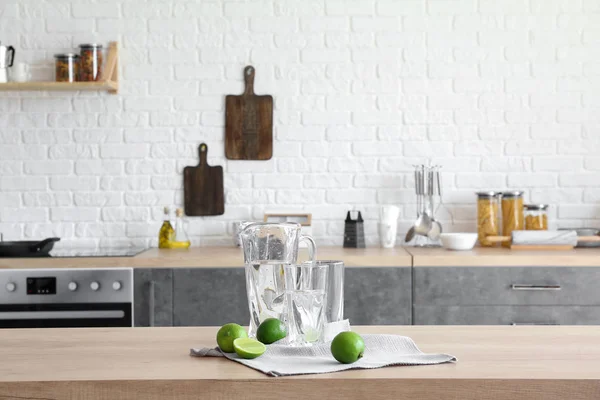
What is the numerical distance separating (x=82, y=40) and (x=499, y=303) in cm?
266

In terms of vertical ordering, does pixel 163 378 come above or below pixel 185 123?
below

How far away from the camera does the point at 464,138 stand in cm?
460

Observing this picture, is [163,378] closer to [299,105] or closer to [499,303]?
[499,303]

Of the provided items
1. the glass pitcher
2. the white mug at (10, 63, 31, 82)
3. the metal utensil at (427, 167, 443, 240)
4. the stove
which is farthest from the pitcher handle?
the white mug at (10, 63, 31, 82)

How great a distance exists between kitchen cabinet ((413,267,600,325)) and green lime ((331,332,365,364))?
2.17m

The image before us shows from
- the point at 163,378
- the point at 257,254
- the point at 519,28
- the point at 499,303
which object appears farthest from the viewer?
the point at 519,28

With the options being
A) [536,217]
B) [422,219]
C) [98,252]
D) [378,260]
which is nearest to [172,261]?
[98,252]

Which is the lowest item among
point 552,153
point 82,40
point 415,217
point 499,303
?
point 499,303

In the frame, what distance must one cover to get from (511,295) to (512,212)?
25.8 inches

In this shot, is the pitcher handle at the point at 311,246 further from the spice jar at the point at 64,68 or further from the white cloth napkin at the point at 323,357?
the spice jar at the point at 64,68

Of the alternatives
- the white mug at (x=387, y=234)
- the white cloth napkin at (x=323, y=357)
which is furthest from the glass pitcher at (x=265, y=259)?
the white mug at (x=387, y=234)

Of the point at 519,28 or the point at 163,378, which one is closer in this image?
the point at 163,378

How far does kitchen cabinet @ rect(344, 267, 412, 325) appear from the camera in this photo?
390cm

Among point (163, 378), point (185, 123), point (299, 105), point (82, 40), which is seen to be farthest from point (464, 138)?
point (163, 378)
